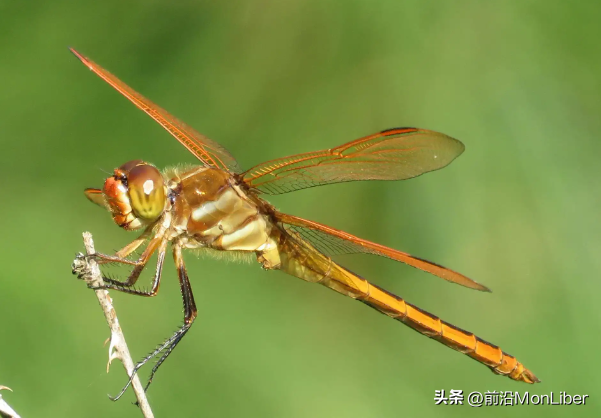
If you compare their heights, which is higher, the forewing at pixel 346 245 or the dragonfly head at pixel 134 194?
the forewing at pixel 346 245

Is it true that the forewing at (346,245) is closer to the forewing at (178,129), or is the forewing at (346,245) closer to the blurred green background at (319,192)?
the forewing at (178,129)

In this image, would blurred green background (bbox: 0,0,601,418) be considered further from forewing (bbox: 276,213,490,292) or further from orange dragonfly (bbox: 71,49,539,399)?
forewing (bbox: 276,213,490,292)

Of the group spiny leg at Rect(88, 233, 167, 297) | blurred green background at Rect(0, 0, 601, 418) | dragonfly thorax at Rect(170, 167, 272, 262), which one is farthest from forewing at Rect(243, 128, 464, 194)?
blurred green background at Rect(0, 0, 601, 418)

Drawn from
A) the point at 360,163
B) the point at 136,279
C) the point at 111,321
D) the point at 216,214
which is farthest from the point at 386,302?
the point at 111,321

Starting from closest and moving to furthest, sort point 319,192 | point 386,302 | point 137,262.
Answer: point 137,262, point 386,302, point 319,192

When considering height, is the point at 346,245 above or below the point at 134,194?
above

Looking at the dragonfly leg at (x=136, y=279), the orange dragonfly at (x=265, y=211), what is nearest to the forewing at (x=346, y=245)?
the orange dragonfly at (x=265, y=211)

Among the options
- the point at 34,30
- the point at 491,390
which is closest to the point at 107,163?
the point at 34,30

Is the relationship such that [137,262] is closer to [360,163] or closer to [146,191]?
[146,191]
